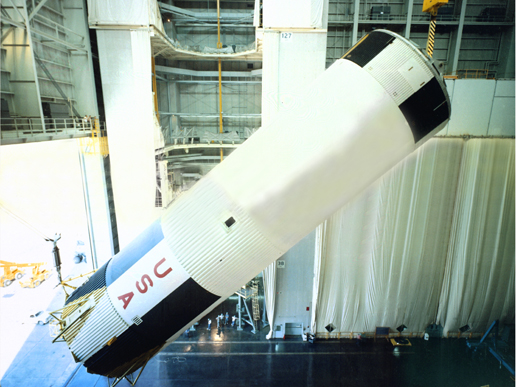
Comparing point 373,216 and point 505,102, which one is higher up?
point 505,102

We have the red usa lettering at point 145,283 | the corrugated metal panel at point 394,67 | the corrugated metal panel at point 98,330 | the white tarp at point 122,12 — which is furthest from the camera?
the white tarp at point 122,12

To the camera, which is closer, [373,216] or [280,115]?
[280,115]

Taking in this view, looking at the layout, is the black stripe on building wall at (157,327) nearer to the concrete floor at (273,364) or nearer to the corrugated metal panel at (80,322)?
the corrugated metal panel at (80,322)

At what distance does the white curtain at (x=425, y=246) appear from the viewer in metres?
6.76

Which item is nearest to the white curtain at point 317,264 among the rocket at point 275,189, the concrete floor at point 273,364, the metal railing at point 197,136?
the concrete floor at point 273,364

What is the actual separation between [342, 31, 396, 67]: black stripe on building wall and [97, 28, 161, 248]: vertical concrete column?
4.24 meters

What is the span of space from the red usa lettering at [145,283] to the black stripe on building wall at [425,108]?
340 cm

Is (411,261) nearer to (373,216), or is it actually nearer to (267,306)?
(373,216)

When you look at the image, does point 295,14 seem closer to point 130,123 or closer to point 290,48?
point 290,48

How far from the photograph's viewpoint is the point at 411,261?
7398 millimetres

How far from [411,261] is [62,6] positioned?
9914mm

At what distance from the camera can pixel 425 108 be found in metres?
3.17

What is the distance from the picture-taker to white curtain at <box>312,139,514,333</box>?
22.2 ft

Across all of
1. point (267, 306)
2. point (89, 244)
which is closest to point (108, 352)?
point (89, 244)
